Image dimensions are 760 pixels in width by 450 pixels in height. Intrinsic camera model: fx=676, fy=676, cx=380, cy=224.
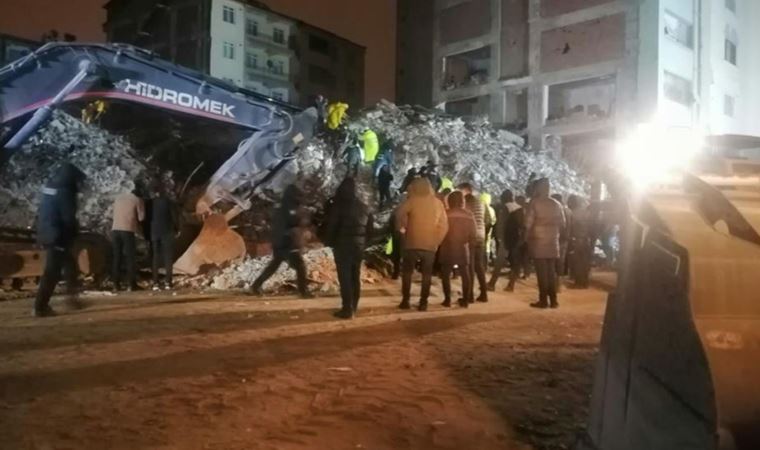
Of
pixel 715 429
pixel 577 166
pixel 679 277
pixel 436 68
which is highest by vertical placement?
pixel 436 68

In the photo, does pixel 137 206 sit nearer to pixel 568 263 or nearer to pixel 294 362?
pixel 294 362

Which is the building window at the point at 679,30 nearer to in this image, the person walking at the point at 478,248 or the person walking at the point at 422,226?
the person walking at the point at 478,248

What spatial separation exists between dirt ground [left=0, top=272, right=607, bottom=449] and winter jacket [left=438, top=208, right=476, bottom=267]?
107 centimetres

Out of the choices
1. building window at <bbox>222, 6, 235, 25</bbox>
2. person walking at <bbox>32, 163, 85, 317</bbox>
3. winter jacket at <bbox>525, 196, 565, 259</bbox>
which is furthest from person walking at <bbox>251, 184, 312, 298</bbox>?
building window at <bbox>222, 6, 235, 25</bbox>

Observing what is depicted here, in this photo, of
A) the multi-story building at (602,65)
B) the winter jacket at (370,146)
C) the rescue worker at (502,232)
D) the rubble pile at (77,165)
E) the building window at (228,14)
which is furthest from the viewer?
the building window at (228,14)

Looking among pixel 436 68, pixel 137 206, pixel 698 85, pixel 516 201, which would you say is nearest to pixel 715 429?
pixel 137 206

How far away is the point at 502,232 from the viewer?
12.8m

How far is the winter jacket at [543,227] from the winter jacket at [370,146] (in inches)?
290

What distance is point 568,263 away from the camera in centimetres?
1477

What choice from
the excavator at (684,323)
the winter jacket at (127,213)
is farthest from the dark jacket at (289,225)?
the excavator at (684,323)

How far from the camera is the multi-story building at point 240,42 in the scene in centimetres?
5175

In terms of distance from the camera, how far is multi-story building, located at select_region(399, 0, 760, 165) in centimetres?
3394

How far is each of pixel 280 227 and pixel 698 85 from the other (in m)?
32.1

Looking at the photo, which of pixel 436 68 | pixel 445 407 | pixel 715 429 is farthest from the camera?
pixel 436 68
